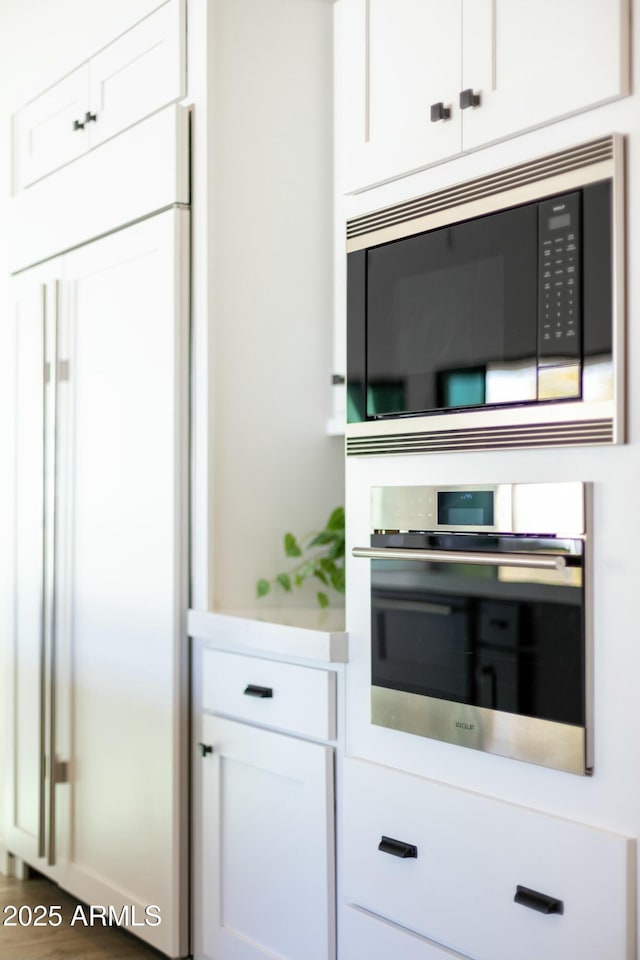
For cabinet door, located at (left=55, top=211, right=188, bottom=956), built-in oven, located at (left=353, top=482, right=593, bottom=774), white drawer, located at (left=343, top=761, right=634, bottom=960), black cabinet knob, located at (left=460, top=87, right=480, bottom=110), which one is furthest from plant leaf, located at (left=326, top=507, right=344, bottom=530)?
black cabinet knob, located at (left=460, top=87, right=480, bottom=110)

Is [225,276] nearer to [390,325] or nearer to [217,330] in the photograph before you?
[217,330]

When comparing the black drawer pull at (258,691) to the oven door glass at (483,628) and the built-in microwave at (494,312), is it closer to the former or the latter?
the oven door glass at (483,628)

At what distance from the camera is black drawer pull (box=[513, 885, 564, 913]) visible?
150 centimetres

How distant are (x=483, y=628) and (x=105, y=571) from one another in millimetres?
1320

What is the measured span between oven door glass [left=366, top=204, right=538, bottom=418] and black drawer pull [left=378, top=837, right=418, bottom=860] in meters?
0.76

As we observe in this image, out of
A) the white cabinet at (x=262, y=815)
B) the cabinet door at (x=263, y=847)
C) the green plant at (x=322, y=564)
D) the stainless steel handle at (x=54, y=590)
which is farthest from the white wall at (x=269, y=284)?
the stainless steel handle at (x=54, y=590)

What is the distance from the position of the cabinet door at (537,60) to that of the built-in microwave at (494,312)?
7 centimetres

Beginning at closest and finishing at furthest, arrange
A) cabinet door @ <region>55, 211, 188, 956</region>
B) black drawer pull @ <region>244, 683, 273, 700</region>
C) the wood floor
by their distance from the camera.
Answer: black drawer pull @ <region>244, 683, 273, 700</region> < cabinet door @ <region>55, 211, 188, 956</region> < the wood floor

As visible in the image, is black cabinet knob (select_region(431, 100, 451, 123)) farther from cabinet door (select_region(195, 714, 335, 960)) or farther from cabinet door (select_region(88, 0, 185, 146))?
cabinet door (select_region(195, 714, 335, 960))

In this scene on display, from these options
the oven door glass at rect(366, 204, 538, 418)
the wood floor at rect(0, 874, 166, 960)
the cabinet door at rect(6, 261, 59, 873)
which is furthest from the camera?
the cabinet door at rect(6, 261, 59, 873)

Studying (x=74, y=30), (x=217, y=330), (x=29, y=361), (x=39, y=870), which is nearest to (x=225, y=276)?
(x=217, y=330)

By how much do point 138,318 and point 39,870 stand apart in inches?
65.3

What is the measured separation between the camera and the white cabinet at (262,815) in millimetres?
1990

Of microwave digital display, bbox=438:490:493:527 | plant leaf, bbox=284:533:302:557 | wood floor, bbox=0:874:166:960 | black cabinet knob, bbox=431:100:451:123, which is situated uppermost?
black cabinet knob, bbox=431:100:451:123
